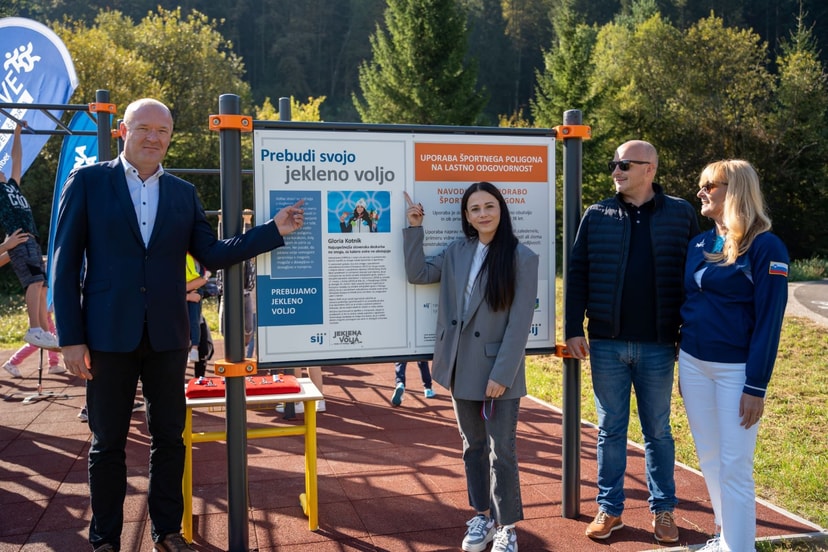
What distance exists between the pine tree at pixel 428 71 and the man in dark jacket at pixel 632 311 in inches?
1213

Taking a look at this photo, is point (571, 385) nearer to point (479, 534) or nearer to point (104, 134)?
point (479, 534)

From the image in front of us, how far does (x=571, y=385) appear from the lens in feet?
13.1

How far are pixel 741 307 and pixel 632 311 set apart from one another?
539 millimetres

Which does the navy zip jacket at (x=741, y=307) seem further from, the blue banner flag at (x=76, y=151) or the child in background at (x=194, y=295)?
the blue banner flag at (x=76, y=151)

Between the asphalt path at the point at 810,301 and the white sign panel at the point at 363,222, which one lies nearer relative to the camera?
the white sign panel at the point at 363,222

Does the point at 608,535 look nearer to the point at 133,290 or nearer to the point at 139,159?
the point at 133,290

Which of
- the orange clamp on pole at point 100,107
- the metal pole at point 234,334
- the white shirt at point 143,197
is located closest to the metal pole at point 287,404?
the orange clamp on pole at point 100,107

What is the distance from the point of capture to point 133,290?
315cm

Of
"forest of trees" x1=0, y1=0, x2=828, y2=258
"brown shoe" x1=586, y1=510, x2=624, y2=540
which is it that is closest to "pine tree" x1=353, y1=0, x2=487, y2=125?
"forest of trees" x1=0, y1=0, x2=828, y2=258

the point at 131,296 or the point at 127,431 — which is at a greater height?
the point at 131,296

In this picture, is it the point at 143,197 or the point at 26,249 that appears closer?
the point at 143,197

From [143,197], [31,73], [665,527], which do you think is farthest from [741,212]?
[31,73]

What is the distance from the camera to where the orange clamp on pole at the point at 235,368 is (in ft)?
11.2

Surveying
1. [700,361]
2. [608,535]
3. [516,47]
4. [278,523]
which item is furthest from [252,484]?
[516,47]
